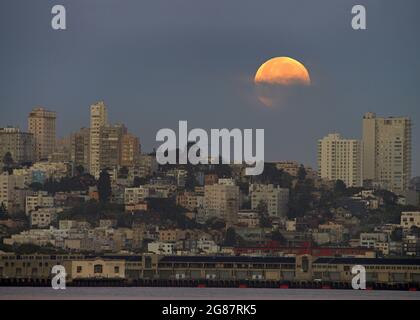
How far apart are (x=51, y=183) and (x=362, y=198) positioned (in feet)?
17.4

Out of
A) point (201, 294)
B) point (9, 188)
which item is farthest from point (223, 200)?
point (201, 294)

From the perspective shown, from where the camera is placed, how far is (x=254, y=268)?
2473 cm

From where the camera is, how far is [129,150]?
2766cm

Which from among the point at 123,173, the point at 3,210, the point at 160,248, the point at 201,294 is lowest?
the point at 201,294

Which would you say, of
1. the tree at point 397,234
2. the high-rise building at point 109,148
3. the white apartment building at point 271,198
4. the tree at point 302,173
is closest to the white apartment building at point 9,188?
A: the high-rise building at point 109,148

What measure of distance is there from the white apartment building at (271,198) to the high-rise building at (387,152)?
1.45 metres

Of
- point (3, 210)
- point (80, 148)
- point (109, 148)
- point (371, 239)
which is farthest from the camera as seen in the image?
point (109, 148)

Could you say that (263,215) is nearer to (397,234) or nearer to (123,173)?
(397,234)

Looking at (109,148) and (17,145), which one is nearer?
(17,145)

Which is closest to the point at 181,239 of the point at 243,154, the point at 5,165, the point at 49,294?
the point at 243,154

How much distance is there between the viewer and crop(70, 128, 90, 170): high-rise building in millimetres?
27906

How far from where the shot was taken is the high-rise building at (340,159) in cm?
2639

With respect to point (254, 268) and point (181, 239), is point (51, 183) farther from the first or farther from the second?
point (254, 268)

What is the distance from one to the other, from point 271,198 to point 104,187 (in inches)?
114
